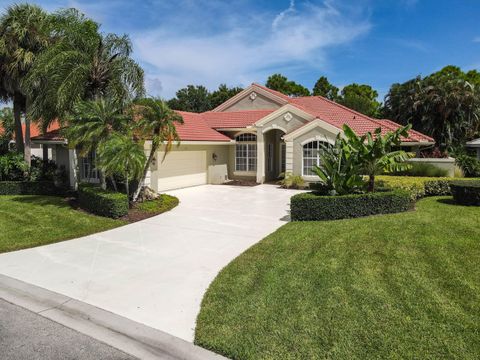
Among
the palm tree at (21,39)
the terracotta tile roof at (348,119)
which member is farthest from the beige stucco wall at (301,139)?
the palm tree at (21,39)

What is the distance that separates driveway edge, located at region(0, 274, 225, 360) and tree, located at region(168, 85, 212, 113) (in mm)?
47293

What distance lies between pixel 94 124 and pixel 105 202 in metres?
3.08

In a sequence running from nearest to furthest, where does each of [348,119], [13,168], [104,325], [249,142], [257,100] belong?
[104,325] → [13,168] → [348,119] → [249,142] → [257,100]

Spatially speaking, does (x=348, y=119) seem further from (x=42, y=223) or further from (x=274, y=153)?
(x=42, y=223)

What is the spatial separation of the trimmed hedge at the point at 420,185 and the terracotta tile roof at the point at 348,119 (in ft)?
15.2

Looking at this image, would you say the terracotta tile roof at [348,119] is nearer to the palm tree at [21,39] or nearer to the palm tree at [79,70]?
the palm tree at [79,70]

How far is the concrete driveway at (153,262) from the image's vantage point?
21.2 feet

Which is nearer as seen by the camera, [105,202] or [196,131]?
[105,202]

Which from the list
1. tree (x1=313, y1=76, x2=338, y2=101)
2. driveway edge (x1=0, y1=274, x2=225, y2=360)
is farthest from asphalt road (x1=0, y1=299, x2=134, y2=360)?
tree (x1=313, y1=76, x2=338, y2=101)

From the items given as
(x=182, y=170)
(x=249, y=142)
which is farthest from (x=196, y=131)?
(x=249, y=142)

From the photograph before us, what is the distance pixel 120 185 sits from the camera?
1653 centimetres

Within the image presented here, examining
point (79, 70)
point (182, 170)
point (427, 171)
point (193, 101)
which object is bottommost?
point (427, 171)

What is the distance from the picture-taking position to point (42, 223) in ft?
41.6

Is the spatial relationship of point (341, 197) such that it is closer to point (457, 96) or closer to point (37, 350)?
point (37, 350)
